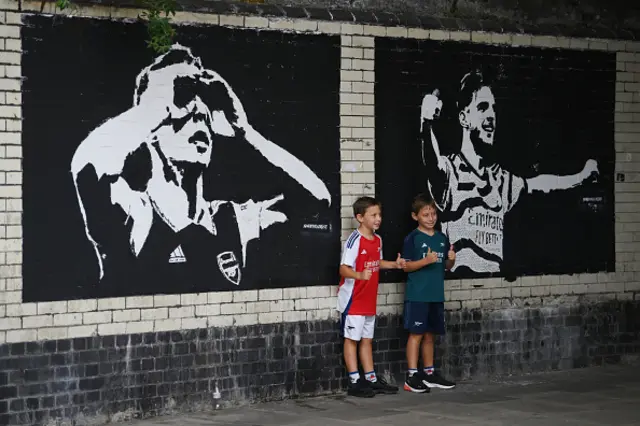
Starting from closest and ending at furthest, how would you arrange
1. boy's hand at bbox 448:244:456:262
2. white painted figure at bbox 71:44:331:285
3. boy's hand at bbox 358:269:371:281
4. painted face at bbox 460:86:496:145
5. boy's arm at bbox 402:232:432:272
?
white painted figure at bbox 71:44:331:285 → boy's hand at bbox 358:269:371:281 → boy's arm at bbox 402:232:432:272 → boy's hand at bbox 448:244:456:262 → painted face at bbox 460:86:496:145

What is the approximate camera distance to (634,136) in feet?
44.1

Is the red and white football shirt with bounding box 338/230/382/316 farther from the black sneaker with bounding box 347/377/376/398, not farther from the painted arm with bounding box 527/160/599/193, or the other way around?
the painted arm with bounding box 527/160/599/193

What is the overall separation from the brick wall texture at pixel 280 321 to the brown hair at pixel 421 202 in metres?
0.49

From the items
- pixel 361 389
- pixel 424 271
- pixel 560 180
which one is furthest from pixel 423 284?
pixel 560 180

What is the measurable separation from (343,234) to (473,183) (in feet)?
5.80

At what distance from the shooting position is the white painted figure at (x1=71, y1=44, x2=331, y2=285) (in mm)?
10195

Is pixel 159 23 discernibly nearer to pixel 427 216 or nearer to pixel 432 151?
pixel 427 216

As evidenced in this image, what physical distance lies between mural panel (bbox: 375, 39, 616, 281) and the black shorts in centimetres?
43

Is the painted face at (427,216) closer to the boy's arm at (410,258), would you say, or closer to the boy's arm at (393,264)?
the boy's arm at (410,258)

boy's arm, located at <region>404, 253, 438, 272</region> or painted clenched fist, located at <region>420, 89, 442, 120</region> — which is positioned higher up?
painted clenched fist, located at <region>420, 89, 442, 120</region>

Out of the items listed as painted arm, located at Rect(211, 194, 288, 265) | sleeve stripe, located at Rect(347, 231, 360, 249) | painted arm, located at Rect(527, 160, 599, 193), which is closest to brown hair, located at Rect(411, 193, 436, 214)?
sleeve stripe, located at Rect(347, 231, 360, 249)

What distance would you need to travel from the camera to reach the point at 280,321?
36.8 ft

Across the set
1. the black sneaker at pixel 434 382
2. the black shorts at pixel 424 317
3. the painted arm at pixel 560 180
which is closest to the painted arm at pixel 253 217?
the black shorts at pixel 424 317

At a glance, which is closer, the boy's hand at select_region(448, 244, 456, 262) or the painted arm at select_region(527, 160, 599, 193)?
the boy's hand at select_region(448, 244, 456, 262)
